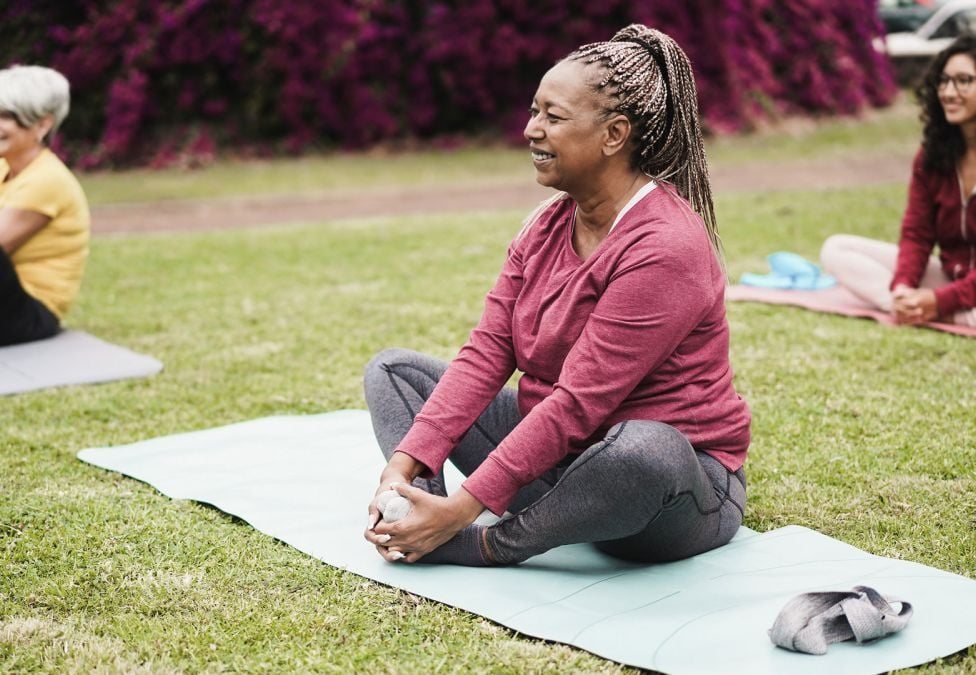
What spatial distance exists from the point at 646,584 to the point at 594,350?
23.0 inches

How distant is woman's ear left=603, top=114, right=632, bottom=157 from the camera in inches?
110

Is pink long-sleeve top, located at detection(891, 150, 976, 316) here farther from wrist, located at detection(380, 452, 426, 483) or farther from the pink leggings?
wrist, located at detection(380, 452, 426, 483)

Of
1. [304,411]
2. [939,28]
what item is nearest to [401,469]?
[304,411]

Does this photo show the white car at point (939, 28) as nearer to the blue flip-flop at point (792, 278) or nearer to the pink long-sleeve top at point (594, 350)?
the blue flip-flop at point (792, 278)

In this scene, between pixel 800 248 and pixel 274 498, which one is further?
pixel 800 248

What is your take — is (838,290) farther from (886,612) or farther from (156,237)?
(156,237)

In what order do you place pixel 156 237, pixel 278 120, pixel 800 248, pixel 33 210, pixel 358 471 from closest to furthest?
pixel 358 471 → pixel 33 210 → pixel 800 248 → pixel 156 237 → pixel 278 120

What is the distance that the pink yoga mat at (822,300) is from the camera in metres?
5.70

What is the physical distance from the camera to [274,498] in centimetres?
350

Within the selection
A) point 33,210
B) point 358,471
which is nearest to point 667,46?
point 358,471

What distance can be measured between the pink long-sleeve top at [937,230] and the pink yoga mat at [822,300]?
0.73 ft

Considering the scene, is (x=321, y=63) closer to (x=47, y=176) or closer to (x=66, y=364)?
(x=47, y=176)

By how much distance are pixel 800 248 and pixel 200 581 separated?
5.54 meters

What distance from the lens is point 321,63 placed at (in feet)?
44.8
